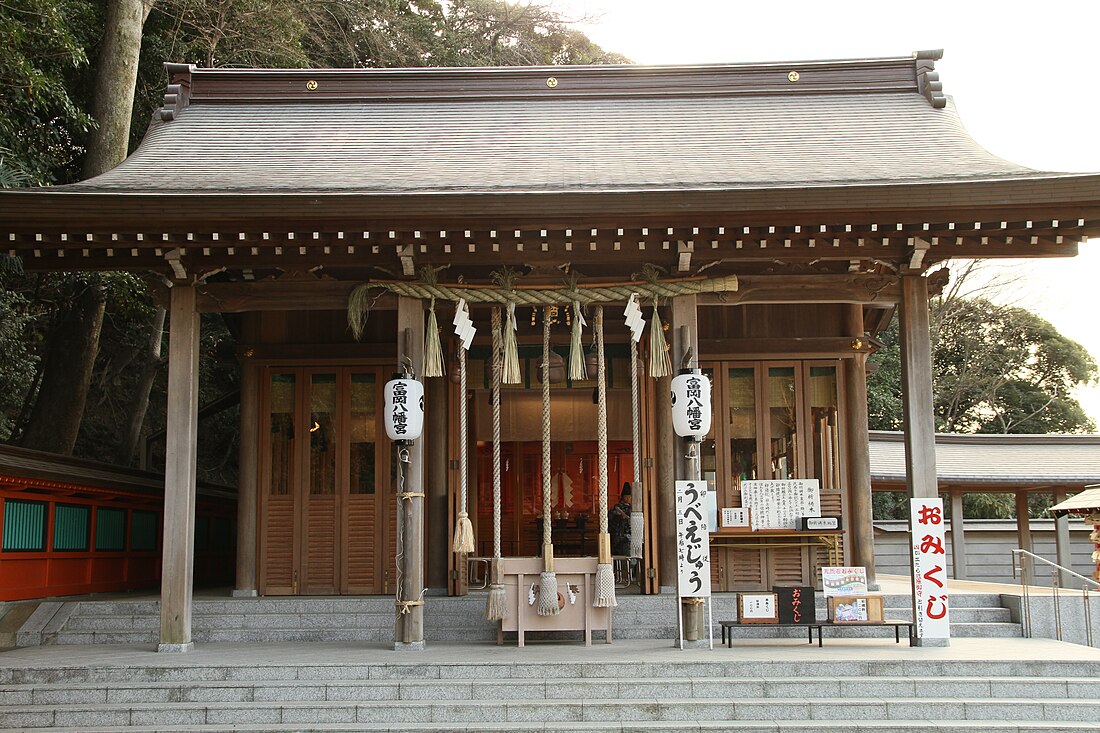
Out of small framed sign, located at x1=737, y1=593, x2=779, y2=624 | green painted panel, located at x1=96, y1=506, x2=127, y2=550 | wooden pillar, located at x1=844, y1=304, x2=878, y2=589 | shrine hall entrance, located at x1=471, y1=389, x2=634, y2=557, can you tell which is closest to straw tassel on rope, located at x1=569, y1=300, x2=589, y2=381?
small framed sign, located at x1=737, y1=593, x2=779, y2=624

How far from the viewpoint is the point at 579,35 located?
89.1 feet

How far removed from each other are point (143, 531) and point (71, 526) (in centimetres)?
181

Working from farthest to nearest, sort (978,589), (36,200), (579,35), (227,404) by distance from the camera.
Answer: (579,35) → (227,404) → (978,589) → (36,200)

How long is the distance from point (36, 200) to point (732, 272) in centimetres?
595

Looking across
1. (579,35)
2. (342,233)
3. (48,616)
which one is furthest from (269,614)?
(579,35)

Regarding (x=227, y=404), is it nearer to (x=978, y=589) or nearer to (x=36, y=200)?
(x=36, y=200)

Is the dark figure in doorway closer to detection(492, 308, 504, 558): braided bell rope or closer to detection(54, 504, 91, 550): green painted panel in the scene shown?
detection(492, 308, 504, 558): braided bell rope

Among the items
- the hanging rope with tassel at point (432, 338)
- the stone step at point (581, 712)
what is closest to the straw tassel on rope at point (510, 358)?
the hanging rope with tassel at point (432, 338)

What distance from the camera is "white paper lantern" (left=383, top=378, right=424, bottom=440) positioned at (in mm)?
8359

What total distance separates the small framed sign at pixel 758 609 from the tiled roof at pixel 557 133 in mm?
3416

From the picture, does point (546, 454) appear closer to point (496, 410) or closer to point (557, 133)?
point (496, 410)

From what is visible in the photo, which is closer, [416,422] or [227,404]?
[416,422]

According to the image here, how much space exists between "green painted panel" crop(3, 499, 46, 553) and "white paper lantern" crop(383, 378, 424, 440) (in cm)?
429

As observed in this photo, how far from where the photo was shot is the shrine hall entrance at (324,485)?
1070 centimetres
